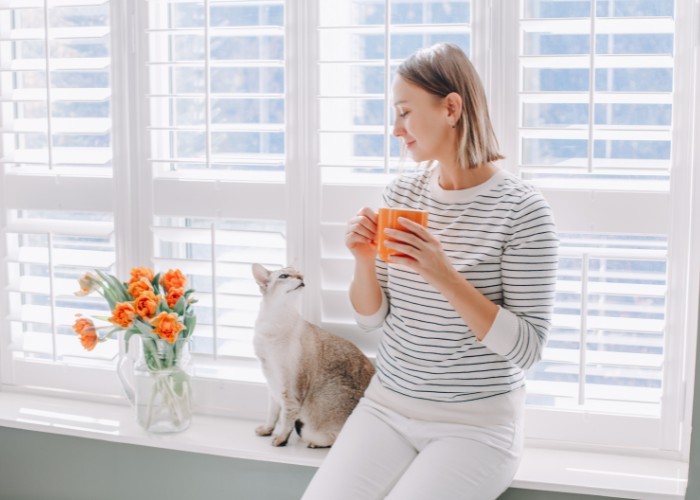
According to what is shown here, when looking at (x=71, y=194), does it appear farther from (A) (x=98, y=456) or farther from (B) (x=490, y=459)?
(B) (x=490, y=459)

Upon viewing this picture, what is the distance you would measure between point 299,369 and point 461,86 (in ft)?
2.35

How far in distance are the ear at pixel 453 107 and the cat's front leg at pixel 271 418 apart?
77cm

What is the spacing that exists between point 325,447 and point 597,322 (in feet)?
2.15

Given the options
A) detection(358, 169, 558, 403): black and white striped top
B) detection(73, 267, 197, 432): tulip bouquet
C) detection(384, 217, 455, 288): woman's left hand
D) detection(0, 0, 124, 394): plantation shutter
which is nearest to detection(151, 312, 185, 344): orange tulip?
detection(73, 267, 197, 432): tulip bouquet

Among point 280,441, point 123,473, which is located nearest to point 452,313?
point 280,441

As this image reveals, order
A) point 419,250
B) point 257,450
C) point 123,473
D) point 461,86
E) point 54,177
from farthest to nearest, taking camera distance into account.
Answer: point 54,177 < point 123,473 < point 257,450 < point 461,86 < point 419,250

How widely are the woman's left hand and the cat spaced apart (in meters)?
0.41

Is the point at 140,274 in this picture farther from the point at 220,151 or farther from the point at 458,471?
the point at 458,471

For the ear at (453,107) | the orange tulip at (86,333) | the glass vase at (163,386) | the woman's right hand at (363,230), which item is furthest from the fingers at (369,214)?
the orange tulip at (86,333)

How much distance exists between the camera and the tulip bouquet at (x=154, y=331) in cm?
198

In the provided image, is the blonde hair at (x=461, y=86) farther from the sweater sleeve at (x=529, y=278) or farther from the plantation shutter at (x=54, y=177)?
the plantation shutter at (x=54, y=177)

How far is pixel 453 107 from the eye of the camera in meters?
1.74

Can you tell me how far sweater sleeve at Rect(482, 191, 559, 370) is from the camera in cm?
167

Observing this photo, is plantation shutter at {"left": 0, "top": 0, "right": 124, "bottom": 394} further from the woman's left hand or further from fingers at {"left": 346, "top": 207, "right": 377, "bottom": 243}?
the woman's left hand
